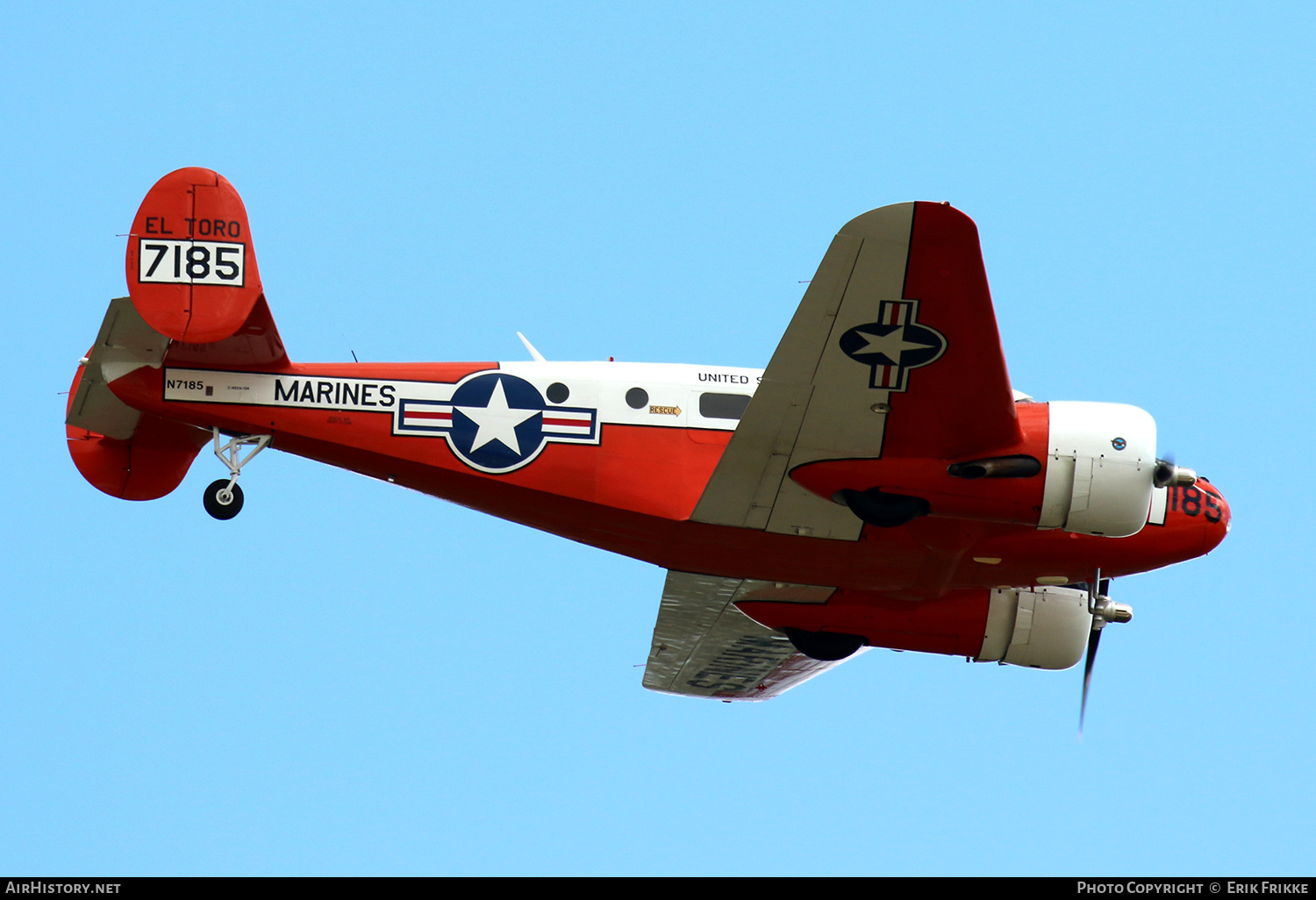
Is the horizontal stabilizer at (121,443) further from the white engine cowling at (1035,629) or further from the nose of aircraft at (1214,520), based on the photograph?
the nose of aircraft at (1214,520)

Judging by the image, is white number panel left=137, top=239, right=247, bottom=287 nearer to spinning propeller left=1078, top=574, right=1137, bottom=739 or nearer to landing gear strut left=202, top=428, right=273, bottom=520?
landing gear strut left=202, top=428, right=273, bottom=520

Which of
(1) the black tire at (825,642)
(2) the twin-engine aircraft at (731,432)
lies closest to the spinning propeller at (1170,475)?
(2) the twin-engine aircraft at (731,432)

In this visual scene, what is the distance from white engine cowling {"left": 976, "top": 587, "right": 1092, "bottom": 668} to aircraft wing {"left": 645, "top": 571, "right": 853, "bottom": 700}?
2.60m

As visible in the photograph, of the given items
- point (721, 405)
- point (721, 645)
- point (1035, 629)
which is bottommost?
point (721, 645)

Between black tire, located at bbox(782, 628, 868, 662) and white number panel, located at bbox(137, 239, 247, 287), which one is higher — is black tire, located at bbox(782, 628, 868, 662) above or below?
below

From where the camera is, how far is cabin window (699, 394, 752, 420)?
→ 15539 millimetres

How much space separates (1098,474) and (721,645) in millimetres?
7323

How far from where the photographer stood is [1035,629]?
59.5 ft

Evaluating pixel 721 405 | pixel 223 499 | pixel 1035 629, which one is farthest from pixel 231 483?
pixel 1035 629

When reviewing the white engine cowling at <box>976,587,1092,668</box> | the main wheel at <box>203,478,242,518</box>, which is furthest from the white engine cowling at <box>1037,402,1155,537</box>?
the main wheel at <box>203,478,242,518</box>

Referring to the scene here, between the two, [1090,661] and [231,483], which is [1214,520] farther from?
[231,483]

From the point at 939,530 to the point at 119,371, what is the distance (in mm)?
9509

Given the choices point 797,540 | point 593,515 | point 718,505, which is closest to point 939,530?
point 797,540
